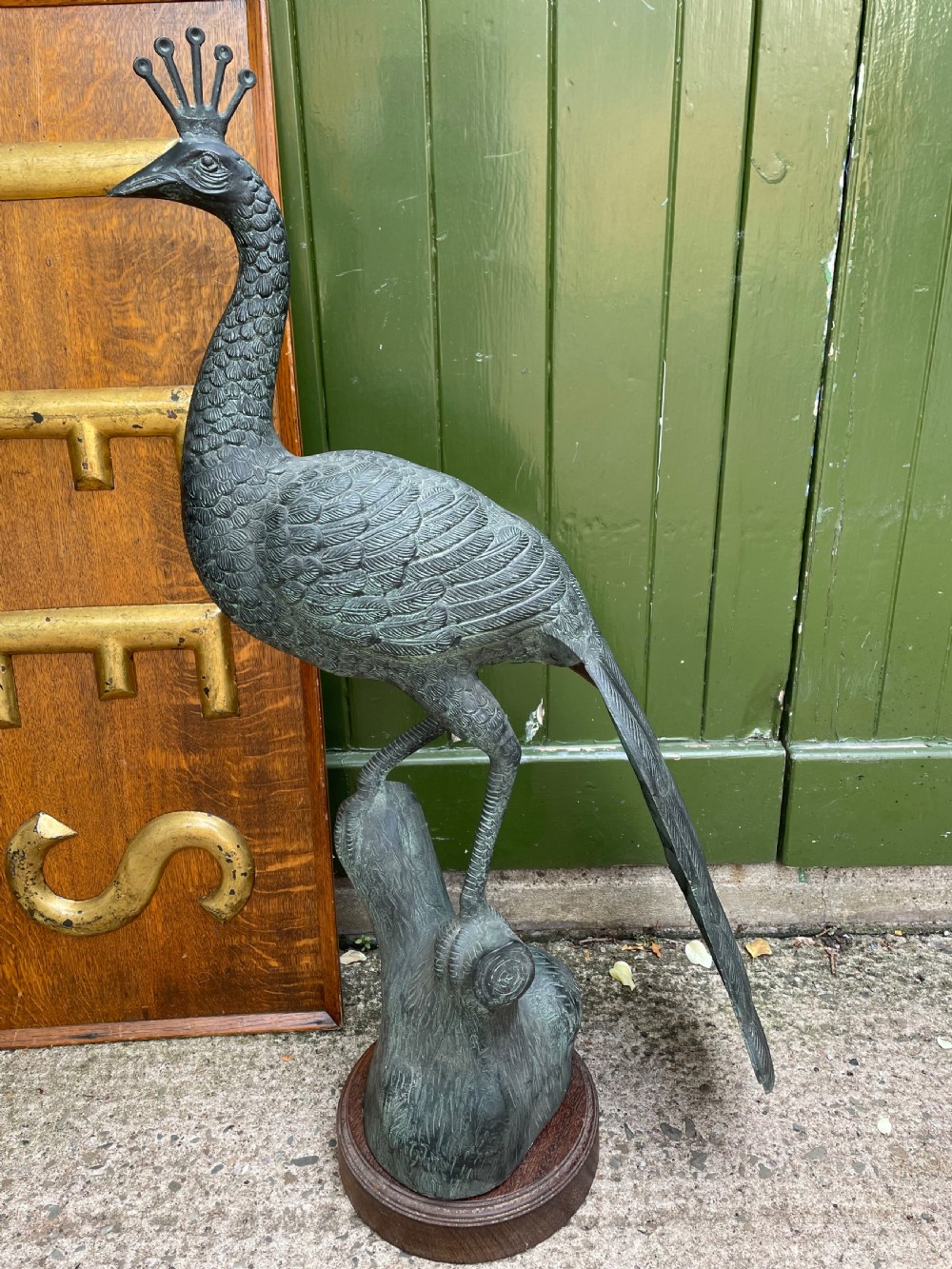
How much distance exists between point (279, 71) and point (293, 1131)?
1780 mm

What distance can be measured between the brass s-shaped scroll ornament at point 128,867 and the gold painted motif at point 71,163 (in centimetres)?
107

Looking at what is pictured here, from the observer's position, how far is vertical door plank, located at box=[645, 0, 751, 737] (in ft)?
4.92

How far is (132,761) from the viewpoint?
65.6 inches

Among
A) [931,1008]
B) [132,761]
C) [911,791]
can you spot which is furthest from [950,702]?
[132,761]

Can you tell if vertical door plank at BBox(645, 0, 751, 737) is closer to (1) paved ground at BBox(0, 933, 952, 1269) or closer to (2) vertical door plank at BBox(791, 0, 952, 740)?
(2) vertical door plank at BBox(791, 0, 952, 740)

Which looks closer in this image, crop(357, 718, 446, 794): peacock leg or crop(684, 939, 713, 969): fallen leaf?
crop(357, 718, 446, 794): peacock leg

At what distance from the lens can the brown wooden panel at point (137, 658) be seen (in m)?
1.39

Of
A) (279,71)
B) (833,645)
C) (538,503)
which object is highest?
(279,71)

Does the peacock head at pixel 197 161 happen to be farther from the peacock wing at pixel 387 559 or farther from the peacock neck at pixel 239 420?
the peacock wing at pixel 387 559

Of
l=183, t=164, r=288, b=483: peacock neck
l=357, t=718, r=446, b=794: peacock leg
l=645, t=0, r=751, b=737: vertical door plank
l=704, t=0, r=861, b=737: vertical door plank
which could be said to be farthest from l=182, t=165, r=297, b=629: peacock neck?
l=704, t=0, r=861, b=737: vertical door plank

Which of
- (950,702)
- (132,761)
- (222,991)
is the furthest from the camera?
(950,702)

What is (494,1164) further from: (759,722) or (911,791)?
(911,791)

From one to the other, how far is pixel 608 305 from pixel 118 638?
1041 millimetres

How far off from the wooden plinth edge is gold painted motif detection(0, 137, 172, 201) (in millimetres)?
1497
